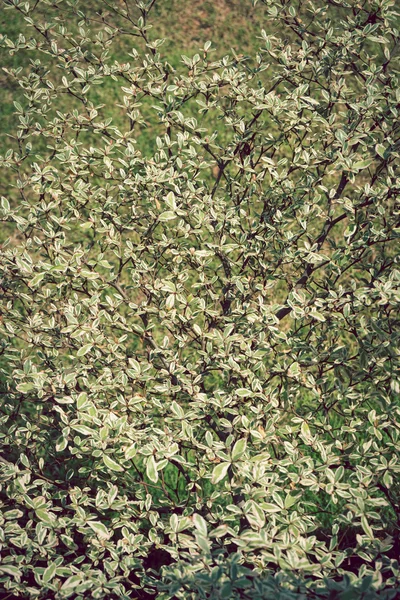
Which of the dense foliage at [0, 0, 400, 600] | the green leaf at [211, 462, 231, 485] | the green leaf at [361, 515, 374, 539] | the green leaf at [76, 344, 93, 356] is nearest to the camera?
the green leaf at [211, 462, 231, 485]

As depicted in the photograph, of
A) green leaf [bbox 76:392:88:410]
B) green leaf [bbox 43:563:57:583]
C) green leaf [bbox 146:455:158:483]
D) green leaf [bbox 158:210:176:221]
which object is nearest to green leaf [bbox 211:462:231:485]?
green leaf [bbox 146:455:158:483]

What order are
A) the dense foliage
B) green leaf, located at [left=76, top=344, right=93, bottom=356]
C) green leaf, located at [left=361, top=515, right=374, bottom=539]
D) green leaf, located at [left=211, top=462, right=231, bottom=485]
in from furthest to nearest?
green leaf, located at [left=76, top=344, right=93, bottom=356] < the dense foliage < green leaf, located at [left=361, top=515, right=374, bottom=539] < green leaf, located at [left=211, top=462, right=231, bottom=485]

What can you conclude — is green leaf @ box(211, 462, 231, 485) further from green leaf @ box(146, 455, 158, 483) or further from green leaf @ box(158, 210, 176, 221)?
green leaf @ box(158, 210, 176, 221)

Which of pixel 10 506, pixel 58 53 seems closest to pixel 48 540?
pixel 10 506

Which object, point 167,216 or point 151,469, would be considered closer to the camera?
point 151,469

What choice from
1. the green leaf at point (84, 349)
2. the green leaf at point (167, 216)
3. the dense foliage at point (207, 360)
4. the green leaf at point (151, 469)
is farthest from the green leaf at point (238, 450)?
the green leaf at point (167, 216)


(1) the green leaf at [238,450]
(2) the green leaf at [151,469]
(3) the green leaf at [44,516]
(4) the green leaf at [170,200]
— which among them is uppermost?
(4) the green leaf at [170,200]

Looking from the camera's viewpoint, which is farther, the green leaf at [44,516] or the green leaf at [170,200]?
the green leaf at [170,200]

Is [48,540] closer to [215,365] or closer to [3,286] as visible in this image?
[215,365]

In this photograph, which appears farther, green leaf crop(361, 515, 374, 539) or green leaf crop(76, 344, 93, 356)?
green leaf crop(76, 344, 93, 356)

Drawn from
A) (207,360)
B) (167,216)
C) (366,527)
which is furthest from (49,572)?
(167,216)

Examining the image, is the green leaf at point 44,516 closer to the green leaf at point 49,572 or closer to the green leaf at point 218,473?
the green leaf at point 49,572

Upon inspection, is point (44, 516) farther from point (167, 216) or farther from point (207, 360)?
point (167, 216)

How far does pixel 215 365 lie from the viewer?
98.2 inches
